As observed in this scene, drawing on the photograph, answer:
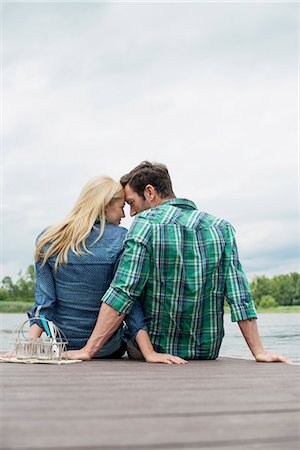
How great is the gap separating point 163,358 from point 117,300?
0.34 m

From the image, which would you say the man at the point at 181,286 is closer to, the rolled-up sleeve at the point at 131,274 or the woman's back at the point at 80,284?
the rolled-up sleeve at the point at 131,274

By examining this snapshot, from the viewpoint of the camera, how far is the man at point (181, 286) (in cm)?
344

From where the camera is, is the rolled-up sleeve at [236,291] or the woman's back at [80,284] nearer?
the rolled-up sleeve at [236,291]

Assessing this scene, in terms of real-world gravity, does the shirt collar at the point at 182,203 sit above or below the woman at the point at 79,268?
above

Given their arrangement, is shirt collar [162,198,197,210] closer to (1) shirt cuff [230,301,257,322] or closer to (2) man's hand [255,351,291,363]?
(1) shirt cuff [230,301,257,322]

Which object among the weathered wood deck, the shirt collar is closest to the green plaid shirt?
the shirt collar

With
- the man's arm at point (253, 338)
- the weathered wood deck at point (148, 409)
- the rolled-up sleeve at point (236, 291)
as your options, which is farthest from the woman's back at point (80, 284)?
the weathered wood deck at point (148, 409)

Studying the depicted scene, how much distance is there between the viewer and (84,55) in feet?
98.8

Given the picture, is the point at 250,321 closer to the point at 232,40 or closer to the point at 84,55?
the point at 232,40

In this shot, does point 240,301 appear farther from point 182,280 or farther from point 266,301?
point 266,301

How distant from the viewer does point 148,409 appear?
186cm

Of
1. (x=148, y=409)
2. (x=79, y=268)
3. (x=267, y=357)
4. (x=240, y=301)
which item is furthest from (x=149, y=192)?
(x=148, y=409)

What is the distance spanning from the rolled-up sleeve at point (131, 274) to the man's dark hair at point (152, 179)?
Result: 1.89ft

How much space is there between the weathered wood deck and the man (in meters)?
0.65
